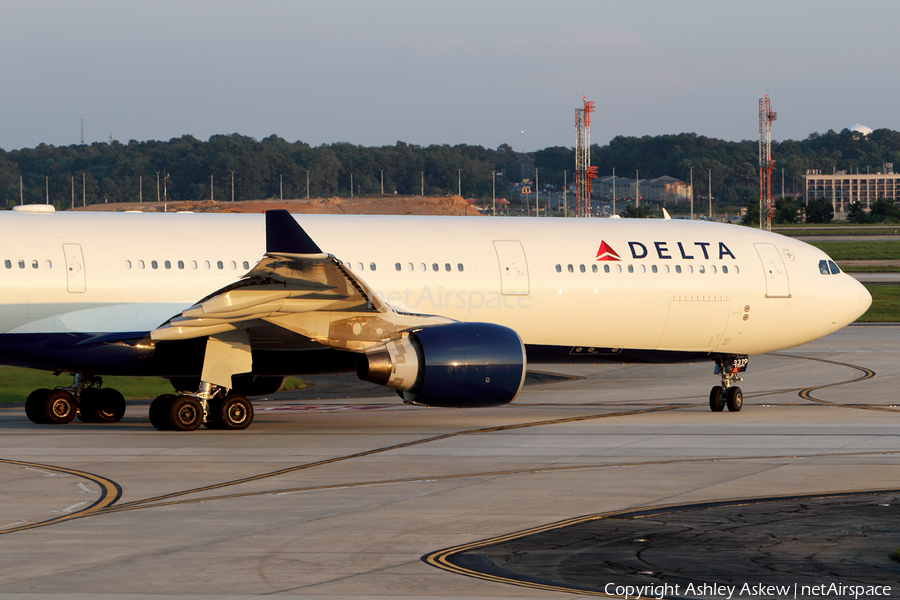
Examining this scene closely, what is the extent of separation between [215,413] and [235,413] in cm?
34

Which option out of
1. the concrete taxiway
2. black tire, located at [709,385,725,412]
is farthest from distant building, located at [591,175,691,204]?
black tire, located at [709,385,725,412]

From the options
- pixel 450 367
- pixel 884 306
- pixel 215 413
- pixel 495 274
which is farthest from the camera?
pixel 884 306

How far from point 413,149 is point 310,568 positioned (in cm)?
11385

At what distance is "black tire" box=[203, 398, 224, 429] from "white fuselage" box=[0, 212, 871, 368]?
1.71 metres

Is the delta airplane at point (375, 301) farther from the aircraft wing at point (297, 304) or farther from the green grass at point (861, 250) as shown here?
the green grass at point (861, 250)

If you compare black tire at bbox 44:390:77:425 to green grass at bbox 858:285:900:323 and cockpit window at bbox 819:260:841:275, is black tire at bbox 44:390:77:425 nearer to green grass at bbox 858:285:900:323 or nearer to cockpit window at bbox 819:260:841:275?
cockpit window at bbox 819:260:841:275

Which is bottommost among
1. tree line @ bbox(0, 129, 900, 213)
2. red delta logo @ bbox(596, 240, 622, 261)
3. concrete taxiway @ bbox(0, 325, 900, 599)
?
concrete taxiway @ bbox(0, 325, 900, 599)

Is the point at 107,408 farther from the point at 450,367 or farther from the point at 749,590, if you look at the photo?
the point at 749,590

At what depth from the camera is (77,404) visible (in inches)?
800

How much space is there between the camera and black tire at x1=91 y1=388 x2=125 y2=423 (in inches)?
800

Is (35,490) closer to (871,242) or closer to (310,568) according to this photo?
(310,568)

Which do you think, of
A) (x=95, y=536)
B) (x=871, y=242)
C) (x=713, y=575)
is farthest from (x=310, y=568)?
(x=871, y=242)

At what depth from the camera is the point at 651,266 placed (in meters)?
21.9

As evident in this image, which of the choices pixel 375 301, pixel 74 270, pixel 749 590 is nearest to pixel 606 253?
pixel 375 301
